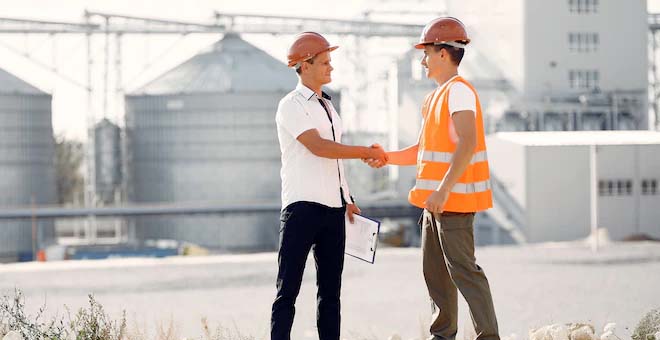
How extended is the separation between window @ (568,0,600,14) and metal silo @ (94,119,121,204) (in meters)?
20.1

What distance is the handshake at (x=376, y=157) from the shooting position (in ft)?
16.5

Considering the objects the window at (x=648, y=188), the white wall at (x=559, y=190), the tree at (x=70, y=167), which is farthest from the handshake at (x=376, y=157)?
the tree at (x=70, y=167)

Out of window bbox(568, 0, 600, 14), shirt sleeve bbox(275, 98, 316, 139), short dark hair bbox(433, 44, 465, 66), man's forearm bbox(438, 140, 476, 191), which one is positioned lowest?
man's forearm bbox(438, 140, 476, 191)

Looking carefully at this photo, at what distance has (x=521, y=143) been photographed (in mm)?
31859

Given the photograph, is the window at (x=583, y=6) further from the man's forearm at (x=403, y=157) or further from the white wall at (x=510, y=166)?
the man's forearm at (x=403, y=157)

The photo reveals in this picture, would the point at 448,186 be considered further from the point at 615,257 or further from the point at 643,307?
the point at 615,257

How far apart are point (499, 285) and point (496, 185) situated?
25.5 meters

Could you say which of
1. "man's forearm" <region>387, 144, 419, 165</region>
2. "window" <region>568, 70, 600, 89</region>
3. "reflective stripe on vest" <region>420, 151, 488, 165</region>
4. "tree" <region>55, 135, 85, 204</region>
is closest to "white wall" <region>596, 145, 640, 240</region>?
"window" <region>568, 70, 600, 89</region>

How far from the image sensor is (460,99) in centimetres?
459

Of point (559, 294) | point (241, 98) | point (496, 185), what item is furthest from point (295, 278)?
point (241, 98)

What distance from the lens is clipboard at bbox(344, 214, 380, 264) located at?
5047 millimetres

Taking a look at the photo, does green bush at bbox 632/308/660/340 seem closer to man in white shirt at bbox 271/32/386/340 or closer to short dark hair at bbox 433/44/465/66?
man in white shirt at bbox 271/32/386/340

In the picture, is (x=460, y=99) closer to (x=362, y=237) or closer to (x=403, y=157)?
(x=403, y=157)

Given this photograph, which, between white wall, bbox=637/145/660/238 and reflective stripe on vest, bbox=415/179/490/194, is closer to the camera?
reflective stripe on vest, bbox=415/179/490/194
